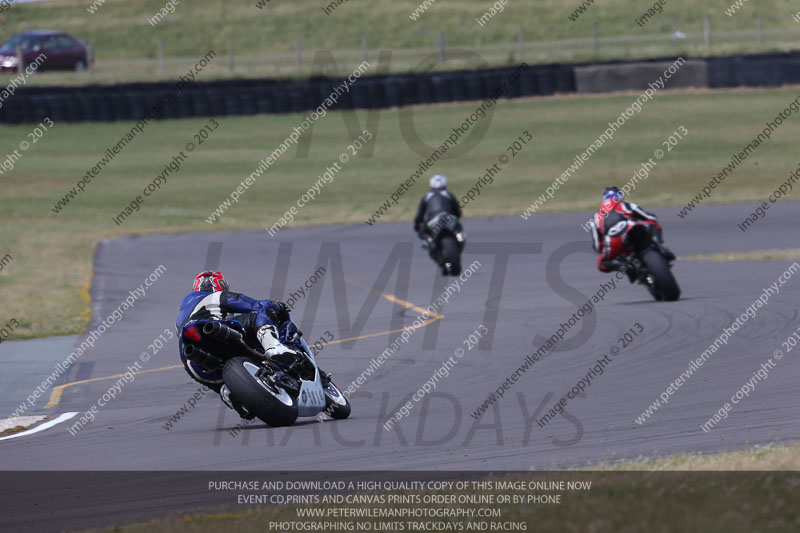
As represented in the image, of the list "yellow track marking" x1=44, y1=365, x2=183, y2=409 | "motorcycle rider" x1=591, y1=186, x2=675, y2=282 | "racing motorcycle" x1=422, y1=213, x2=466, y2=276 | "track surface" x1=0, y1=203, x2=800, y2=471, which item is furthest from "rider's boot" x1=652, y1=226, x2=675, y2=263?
"yellow track marking" x1=44, y1=365, x2=183, y2=409

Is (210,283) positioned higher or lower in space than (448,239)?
higher

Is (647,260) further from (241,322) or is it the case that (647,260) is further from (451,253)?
(241,322)

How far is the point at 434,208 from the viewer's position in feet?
66.1

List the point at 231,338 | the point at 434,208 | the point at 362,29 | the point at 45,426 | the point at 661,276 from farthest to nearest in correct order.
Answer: the point at 362,29 → the point at 434,208 → the point at 661,276 → the point at 45,426 → the point at 231,338

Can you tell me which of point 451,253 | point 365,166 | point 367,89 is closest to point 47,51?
point 367,89

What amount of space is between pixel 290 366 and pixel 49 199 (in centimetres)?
2635

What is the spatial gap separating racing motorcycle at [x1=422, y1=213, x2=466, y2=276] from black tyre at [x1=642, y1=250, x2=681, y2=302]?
4.81 meters

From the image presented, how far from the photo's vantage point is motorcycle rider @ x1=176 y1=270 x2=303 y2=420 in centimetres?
917

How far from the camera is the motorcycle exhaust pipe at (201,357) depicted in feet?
31.3

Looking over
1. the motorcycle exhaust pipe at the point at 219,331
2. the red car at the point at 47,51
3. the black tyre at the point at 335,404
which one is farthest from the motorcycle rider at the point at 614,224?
the red car at the point at 47,51

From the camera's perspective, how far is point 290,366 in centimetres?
923

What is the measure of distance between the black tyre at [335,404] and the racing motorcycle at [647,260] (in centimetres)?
685

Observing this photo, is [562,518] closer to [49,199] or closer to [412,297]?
[412,297]

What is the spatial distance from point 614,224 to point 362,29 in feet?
144
